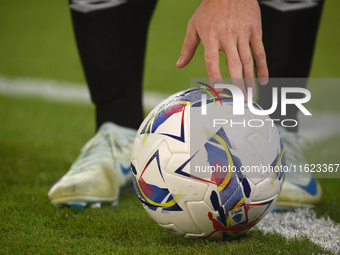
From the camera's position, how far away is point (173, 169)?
1.35 m

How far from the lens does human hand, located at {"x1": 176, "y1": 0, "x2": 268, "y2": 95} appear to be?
4.42 feet

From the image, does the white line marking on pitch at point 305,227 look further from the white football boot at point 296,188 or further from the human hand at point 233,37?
the human hand at point 233,37

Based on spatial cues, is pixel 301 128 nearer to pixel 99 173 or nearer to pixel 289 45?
pixel 289 45

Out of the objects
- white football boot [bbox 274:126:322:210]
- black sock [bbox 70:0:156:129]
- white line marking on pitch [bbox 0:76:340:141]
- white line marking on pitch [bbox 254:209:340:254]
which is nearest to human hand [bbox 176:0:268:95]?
white line marking on pitch [bbox 254:209:340:254]

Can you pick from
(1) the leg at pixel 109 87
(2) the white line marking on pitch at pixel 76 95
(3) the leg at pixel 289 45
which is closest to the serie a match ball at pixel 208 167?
(1) the leg at pixel 109 87

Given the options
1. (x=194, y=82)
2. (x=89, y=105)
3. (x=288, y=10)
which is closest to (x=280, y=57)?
(x=288, y=10)

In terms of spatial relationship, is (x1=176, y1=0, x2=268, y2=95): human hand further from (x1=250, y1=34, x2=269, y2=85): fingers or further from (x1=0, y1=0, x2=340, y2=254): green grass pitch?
(x1=0, y1=0, x2=340, y2=254): green grass pitch

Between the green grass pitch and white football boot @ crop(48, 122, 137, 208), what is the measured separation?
0.06m

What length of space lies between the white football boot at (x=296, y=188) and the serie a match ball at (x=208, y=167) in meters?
0.43

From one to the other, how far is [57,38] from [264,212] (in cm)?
556

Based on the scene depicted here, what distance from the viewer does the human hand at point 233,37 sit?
135cm

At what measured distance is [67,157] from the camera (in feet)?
8.61

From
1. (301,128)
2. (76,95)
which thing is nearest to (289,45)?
(301,128)

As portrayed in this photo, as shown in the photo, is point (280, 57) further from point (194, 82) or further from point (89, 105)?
point (89, 105)
